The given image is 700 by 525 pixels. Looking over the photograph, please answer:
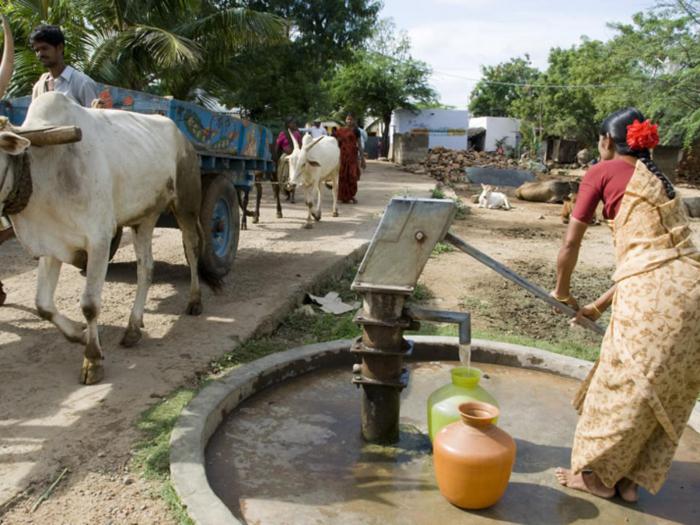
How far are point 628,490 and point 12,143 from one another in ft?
11.2

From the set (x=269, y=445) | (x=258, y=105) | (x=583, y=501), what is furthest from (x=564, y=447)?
(x=258, y=105)

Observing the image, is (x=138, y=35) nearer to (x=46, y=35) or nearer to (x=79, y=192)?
(x=46, y=35)

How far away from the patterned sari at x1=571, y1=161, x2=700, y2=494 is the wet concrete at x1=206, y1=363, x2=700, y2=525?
29 cm

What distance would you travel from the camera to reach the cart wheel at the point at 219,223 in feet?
18.8

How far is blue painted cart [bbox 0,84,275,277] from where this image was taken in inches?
208

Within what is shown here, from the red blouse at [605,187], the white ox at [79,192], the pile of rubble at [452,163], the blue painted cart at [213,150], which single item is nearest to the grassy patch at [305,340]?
the white ox at [79,192]

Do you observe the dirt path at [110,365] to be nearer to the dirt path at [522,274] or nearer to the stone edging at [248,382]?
the stone edging at [248,382]

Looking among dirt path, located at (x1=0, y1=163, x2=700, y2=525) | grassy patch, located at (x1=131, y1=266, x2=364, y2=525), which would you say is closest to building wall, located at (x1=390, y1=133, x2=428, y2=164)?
dirt path, located at (x1=0, y1=163, x2=700, y2=525)

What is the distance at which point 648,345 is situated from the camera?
2662 mm

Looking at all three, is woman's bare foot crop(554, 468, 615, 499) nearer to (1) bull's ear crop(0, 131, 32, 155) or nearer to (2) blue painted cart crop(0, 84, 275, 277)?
(1) bull's ear crop(0, 131, 32, 155)

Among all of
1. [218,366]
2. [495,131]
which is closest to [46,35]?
[218,366]

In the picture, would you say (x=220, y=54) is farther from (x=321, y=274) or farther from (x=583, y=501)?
(x=583, y=501)

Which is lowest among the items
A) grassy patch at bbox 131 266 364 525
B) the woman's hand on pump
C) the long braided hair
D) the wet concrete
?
the wet concrete

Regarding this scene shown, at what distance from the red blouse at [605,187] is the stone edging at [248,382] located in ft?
5.18
